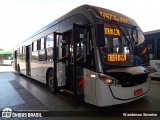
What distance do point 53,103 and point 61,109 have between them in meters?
0.69

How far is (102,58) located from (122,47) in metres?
0.82

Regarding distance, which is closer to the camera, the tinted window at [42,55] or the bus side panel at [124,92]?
the bus side panel at [124,92]

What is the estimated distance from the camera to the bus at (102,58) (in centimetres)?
412

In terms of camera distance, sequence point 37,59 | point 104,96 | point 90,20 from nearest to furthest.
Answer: point 104,96 < point 90,20 < point 37,59

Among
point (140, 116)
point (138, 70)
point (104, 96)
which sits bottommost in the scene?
point (140, 116)

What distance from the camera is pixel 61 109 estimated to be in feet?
15.8

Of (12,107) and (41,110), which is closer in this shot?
(41,110)

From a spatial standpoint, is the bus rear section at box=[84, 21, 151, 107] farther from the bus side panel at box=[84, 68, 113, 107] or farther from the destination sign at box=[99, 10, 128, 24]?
the destination sign at box=[99, 10, 128, 24]

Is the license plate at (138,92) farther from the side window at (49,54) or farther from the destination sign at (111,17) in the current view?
the side window at (49,54)

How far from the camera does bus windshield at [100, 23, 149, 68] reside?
436 centimetres

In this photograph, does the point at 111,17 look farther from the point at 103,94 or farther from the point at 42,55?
the point at 42,55

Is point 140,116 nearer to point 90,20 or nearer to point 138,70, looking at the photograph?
point 138,70

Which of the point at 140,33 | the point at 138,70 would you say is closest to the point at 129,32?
the point at 140,33

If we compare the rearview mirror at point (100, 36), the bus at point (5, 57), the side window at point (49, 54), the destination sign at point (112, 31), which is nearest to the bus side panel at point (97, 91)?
the rearview mirror at point (100, 36)
